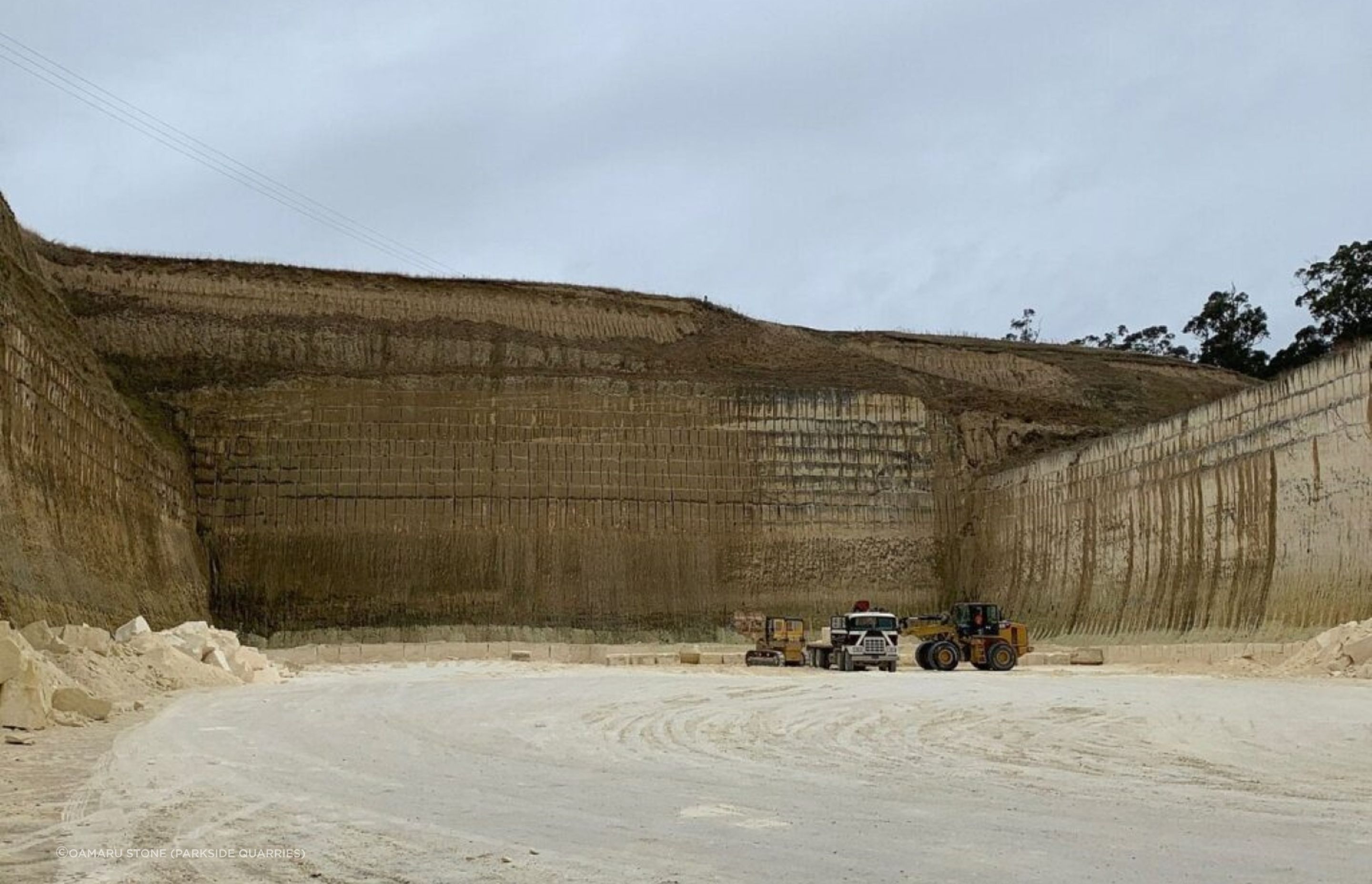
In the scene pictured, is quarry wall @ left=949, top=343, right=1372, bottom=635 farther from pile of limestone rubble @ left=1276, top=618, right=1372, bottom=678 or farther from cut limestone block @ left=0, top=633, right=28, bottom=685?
cut limestone block @ left=0, top=633, right=28, bottom=685

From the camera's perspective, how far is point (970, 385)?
5475cm

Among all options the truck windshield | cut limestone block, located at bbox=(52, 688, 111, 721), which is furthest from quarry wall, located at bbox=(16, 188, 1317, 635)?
cut limestone block, located at bbox=(52, 688, 111, 721)

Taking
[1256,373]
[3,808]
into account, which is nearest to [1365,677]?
[3,808]

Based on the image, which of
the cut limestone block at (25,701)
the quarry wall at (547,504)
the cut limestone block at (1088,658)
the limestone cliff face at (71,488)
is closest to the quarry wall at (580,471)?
the quarry wall at (547,504)

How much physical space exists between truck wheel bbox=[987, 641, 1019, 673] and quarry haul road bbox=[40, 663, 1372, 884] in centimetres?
1102

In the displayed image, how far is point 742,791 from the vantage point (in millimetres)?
9656

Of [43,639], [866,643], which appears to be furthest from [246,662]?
[866,643]

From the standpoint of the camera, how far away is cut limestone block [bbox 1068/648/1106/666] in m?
34.4

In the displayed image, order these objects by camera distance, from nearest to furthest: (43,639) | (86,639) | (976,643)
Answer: (43,639) < (86,639) < (976,643)

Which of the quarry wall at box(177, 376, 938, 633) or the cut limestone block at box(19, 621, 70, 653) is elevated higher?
the quarry wall at box(177, 376, 938, 633)

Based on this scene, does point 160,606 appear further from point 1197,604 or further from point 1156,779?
point 1156,779

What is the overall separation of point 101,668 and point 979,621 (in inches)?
751

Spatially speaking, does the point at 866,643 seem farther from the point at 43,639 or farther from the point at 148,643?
the point at 43,639

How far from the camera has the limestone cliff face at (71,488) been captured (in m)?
23.8
